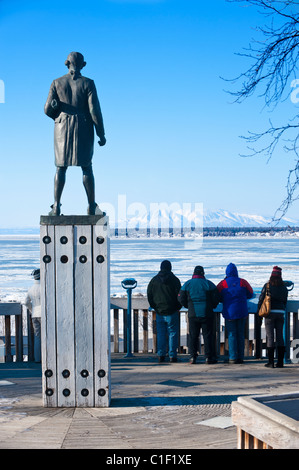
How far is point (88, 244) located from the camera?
619 cm

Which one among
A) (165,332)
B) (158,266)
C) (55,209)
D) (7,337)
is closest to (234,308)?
(165,332)

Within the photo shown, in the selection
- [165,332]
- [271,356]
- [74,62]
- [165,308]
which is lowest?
[271,356]

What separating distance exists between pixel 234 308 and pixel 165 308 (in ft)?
3.63

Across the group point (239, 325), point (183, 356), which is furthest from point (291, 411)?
point (183, 356)

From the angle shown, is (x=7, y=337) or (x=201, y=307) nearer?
(x=201, y=307)

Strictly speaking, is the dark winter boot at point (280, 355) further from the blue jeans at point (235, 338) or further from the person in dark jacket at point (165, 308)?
the person in dark jacket at point (165, 308)

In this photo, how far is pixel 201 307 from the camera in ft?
30.4

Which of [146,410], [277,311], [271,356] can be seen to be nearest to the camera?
[146,410]

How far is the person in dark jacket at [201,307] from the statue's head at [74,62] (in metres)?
4.07

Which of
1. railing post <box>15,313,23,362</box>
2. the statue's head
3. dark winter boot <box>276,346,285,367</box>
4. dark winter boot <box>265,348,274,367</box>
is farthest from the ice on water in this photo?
the statue's head

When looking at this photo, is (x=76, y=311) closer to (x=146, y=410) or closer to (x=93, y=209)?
(x=93, y=209)

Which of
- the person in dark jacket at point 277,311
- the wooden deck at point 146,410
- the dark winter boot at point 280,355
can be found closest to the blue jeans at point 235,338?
the wooden deck at point 146,410
